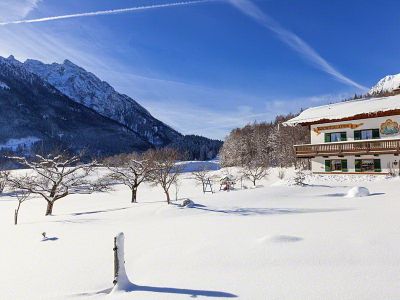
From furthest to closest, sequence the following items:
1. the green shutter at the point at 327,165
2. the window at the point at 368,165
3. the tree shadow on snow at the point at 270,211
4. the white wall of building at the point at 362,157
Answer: the green shutter at the point at 327,165 → the window at the point at 368,165 → the white wall of building at the point at 362,157 → the tree shadow on snow at the point at 270,211

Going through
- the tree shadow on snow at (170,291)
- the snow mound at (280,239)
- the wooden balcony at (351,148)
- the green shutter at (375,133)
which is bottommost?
the tree shadow on snow at (170,291)

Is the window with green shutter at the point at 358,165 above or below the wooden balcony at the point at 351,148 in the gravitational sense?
below

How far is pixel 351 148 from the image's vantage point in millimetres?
33844

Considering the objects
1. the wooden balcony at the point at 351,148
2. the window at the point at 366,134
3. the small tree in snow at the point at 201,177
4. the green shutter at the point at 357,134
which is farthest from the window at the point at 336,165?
the small tree in snow at the point at 201,177

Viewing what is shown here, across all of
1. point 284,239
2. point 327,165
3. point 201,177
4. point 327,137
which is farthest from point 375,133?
point 284,239

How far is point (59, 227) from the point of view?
1661 centimetres

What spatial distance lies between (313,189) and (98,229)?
1591 centimetres

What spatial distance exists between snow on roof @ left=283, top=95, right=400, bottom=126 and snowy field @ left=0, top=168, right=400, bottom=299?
19518 millimetres

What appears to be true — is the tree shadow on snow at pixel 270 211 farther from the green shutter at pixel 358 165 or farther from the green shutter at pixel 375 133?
the green shutter at pixel 375 133

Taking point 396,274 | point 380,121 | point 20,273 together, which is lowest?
point 20,273

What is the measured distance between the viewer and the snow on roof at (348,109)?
3309 cm

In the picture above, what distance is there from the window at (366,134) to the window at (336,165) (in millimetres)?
2730

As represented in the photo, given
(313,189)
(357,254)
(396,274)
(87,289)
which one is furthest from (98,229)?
(313,189)

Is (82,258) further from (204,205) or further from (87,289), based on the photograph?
(204,205)
